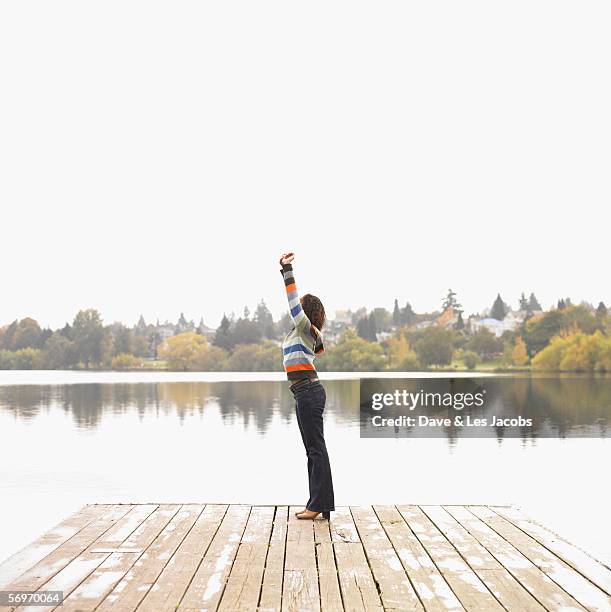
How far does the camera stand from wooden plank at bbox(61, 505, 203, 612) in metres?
3.67

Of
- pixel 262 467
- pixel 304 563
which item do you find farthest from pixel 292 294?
pixel 262 467

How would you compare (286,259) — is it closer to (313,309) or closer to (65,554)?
(313,309)

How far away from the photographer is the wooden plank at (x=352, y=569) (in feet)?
11.9

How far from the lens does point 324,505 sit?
17.5 ft

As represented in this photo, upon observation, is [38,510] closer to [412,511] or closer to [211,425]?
[412,511]

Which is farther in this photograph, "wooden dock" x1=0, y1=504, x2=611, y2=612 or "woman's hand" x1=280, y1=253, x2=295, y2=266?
"woman's hand" x1=280, y1=253, x2=295, y2=266

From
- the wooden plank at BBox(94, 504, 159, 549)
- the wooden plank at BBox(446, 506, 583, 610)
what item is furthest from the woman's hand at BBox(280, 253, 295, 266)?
the wooden plank at BBox(446, 506, 583, 610)

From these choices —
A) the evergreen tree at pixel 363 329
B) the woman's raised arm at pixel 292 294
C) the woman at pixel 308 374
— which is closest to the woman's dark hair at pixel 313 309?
the woman at pixel 308 374

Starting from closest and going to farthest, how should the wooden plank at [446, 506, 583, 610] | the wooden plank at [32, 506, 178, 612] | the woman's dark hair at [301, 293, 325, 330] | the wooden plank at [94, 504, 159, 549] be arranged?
the wooden plank at [446, 506, 583, 610], the wooden plank at [32, 506, 178, 612], the wooden plank at [94, 504, 159, 549], the woman's dark hair at [301, 293, 325, 330]

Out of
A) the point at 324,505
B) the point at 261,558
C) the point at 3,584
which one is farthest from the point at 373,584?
the point at 3,584

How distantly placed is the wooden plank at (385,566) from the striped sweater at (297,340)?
111cm

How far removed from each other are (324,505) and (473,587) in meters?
1.61

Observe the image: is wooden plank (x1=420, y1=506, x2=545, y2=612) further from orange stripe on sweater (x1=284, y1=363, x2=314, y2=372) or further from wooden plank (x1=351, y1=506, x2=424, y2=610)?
orange stripe on sweater (x1=284, y1=363, x2=314, y2=372)

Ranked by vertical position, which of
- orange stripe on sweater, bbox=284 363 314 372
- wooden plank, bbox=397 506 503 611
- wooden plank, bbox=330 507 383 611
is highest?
orange stripe on sweater, bbox=284 363 314 372
